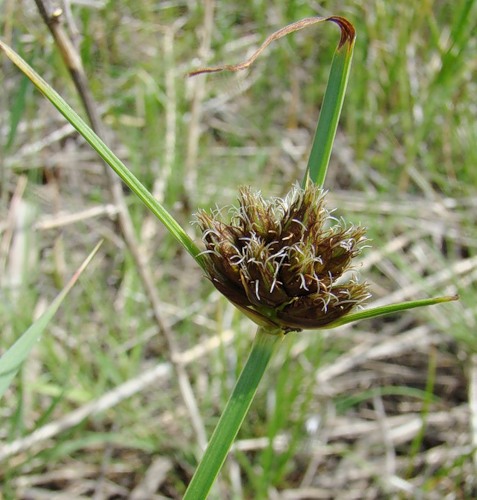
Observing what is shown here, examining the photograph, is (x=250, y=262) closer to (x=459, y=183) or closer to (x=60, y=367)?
(x=60, y=367)

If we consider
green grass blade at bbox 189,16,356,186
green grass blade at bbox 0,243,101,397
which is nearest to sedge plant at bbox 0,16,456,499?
green grass blade at bbox 189,16,356,186

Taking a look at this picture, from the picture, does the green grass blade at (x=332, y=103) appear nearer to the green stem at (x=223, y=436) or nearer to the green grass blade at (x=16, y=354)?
the green stem at (x=223, y=436)

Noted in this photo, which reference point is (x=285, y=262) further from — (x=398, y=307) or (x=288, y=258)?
(x=398, y=307)

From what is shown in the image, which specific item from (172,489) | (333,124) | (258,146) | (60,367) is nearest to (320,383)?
(172,489)

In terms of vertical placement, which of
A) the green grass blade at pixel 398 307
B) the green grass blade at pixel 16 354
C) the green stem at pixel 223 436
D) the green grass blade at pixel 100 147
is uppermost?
the green grass blade at pixel 100 147

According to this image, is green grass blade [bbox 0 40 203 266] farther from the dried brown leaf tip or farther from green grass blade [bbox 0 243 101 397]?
green grass blade [bbox 0 243 101 397]

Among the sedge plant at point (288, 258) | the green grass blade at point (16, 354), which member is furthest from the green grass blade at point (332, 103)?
the green grass blade at point (16, 354)
